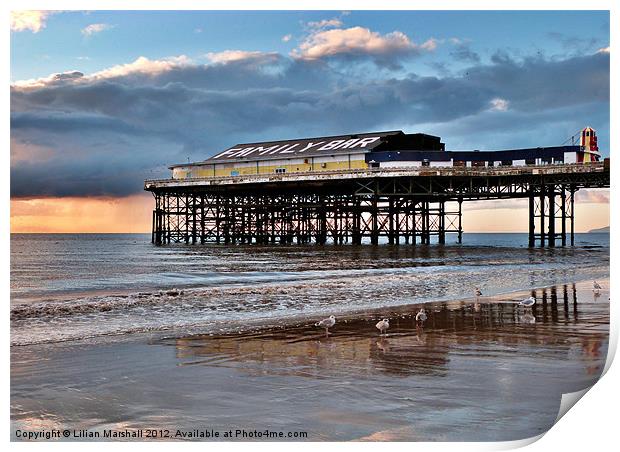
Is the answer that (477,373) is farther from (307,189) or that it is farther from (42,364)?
(307,189)

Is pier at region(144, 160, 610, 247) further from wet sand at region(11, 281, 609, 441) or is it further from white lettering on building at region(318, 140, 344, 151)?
wet sand at region(11, 281, 609, 441)

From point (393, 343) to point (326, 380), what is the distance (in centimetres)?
260

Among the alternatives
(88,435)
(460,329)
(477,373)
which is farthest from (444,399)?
(460,329)

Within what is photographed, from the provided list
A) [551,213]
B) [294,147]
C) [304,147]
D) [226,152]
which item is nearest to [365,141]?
[304,147]

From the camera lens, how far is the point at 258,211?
2562 inches

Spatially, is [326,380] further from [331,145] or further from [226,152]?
[226,152]

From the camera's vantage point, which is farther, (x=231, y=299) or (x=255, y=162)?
(x=255, y=162)

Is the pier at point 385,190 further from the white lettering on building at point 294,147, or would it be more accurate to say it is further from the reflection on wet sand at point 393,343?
the reflection on wet sand at point 393,343

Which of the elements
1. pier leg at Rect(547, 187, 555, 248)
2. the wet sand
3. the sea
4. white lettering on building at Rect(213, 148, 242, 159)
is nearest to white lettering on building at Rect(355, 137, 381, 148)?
pier leg at Rect(547, 187, 555, 248)

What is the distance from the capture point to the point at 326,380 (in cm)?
773

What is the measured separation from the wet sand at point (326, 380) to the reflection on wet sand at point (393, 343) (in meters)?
0.03

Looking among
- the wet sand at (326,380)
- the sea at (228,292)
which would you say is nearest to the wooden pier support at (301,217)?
the sea at (228,292)

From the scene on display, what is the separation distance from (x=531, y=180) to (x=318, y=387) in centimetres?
4376
